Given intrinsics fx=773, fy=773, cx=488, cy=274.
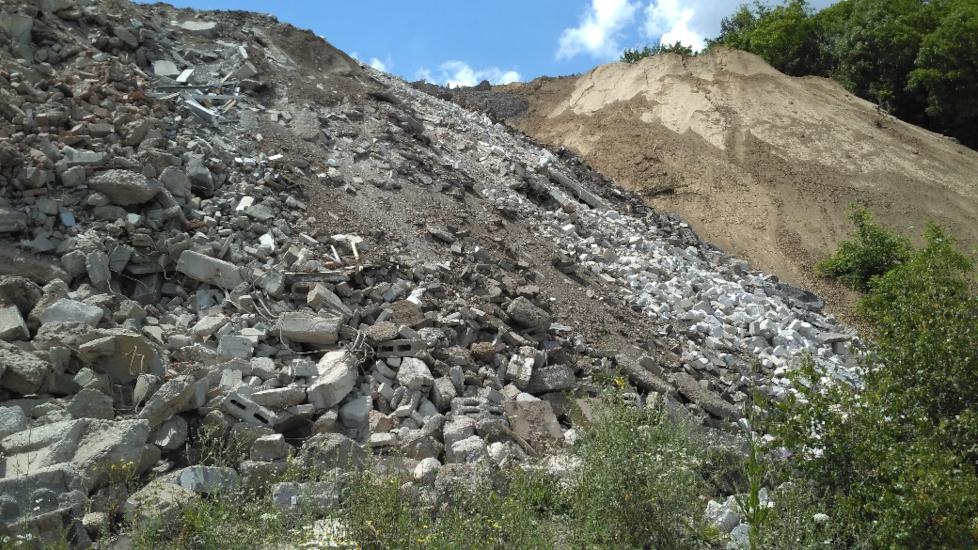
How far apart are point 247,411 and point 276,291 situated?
189cm

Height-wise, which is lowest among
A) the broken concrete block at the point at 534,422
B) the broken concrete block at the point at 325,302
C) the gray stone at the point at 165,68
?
the broken concrete block at the point at 534,422

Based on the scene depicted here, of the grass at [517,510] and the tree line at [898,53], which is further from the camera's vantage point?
the tree line at [898,53]

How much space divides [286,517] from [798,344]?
8.48 m

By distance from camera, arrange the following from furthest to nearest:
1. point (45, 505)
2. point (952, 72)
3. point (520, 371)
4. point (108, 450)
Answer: point (952, 72) < point (520, 371) < point (108, 450) < point (45, 505)

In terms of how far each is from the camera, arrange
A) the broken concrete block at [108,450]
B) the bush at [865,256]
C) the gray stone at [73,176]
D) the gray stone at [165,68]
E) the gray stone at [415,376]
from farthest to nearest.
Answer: the bush at [865,256] < the gray stone at [165,68] < the gray stone at [73,176] < the gray stone at [415,376] < the broken concrete block at [108,450]

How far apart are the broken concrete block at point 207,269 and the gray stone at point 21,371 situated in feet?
6.93

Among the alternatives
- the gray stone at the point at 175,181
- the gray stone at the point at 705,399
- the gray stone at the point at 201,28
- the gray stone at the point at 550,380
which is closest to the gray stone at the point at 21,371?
the gray stone at the point at 175,181

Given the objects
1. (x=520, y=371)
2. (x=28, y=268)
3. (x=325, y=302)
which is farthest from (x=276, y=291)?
(x=520, y=371)

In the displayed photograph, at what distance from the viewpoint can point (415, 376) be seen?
6.86m

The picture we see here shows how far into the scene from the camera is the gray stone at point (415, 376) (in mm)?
6848

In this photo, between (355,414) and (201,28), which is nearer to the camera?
(355,414)

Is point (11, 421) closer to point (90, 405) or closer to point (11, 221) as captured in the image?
point (90, 405)

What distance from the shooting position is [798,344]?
1102 centimetres

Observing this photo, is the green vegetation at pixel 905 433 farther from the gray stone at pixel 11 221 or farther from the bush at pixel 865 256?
the bush at pixel 865 256
